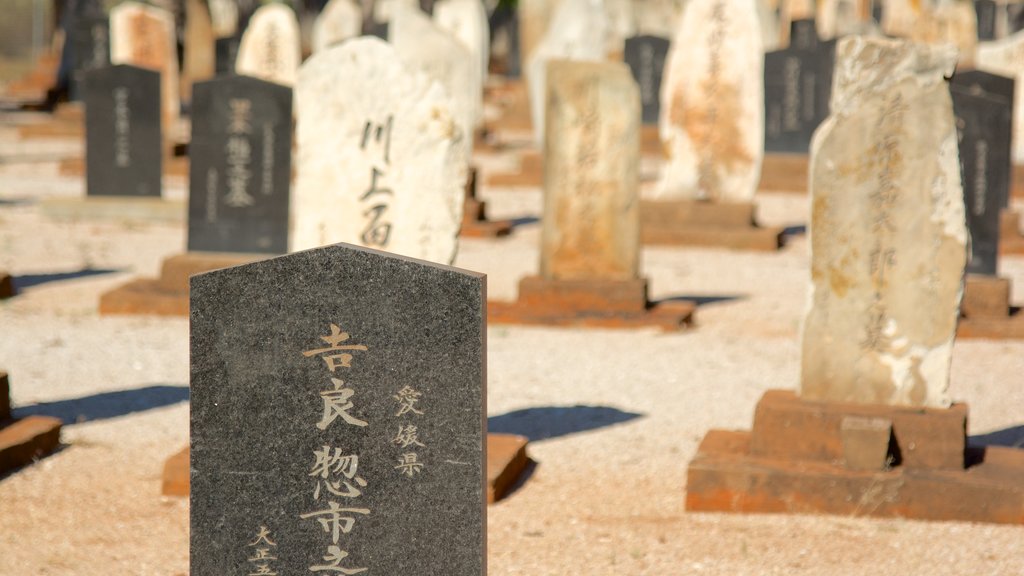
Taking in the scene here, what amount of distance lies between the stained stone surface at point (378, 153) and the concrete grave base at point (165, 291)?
2249 mm

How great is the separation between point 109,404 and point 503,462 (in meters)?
2.15

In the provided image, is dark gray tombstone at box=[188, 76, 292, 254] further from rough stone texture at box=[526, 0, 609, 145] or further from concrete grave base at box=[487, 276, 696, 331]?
rough stone texture at box=[526, 0, 609, 145]

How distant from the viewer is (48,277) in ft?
30.7

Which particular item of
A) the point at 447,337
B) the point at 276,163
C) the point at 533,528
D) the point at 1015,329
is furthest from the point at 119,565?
the point at 1015,329

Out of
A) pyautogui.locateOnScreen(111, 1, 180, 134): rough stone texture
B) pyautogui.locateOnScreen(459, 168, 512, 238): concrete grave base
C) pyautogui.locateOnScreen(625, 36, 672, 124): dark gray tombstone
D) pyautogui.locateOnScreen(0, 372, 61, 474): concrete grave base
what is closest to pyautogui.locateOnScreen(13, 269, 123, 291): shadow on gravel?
pyautogui.locateOnScreen(459, 168, 512, 238): concrete grave base

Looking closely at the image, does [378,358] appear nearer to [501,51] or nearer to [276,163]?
[276,163]

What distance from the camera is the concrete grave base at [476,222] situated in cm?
1147

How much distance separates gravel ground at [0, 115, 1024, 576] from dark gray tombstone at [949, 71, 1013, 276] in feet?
2.54


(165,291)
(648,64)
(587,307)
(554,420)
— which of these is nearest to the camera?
(554,420)

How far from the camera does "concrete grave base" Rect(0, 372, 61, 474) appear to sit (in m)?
5.14

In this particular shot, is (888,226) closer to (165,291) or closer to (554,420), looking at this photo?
(554,420)

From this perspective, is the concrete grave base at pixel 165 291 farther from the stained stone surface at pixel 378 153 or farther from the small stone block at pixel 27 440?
the small stone block at pixel 27 440

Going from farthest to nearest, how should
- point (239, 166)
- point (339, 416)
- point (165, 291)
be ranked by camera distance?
point (239, 166) < point (165, 291) < point (339, 416)

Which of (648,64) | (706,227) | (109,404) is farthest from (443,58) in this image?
(648,64)
